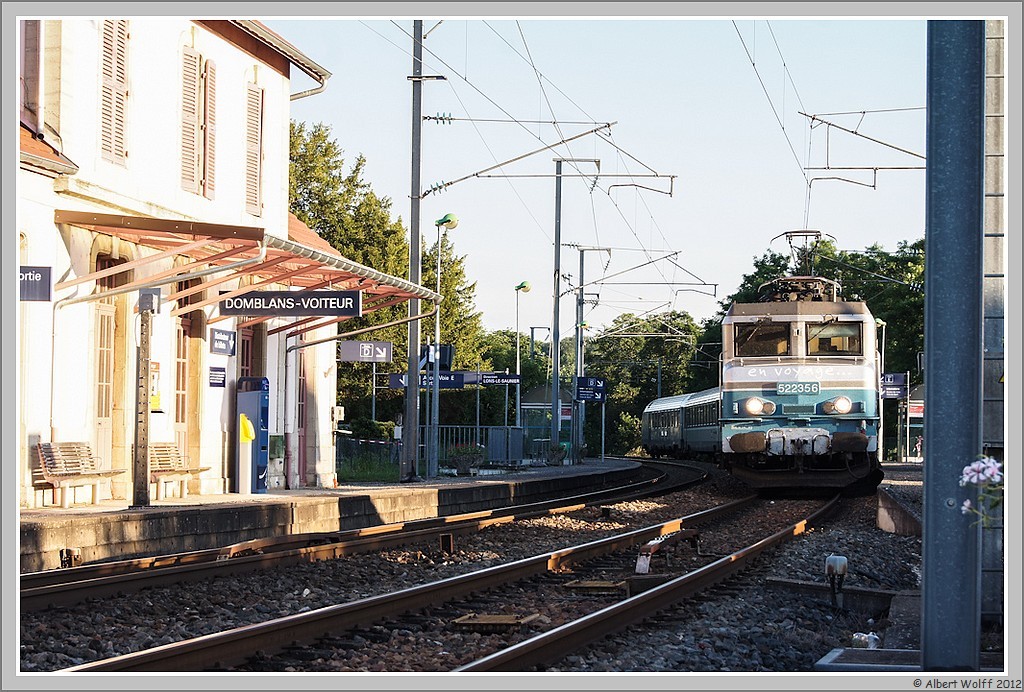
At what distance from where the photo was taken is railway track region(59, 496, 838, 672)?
8289 millimetres

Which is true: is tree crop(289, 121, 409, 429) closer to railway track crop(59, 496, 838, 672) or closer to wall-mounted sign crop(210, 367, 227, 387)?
wall-mounted sign crop(210, 367, 227, 387)

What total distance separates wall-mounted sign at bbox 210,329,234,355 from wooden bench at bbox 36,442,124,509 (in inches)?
157

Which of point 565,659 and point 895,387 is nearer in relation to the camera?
point 565,659

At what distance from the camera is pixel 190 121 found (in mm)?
22484

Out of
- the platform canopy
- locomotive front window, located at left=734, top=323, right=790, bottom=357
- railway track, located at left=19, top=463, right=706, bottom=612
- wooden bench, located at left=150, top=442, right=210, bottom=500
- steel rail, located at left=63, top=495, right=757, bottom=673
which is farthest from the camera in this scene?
locomotive front window, located at left=734, top=323, right=790, bottom=357

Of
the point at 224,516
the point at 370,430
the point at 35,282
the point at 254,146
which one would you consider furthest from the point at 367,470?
the point at 35,282

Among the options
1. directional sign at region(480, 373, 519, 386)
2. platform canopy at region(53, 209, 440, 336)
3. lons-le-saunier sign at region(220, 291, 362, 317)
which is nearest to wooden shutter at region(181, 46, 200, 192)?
platform canopy at region(53, 209, 440, 336)

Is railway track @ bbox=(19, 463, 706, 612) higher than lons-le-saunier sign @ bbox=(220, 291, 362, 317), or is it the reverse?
lons-le-saunier sign @ bbox=(220, 291, 362, 317)

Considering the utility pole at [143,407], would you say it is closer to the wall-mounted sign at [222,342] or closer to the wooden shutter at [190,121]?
the wall-mounted sign at [222,342]

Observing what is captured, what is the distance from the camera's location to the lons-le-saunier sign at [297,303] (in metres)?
18.8

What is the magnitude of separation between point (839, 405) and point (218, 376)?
1068 centimetres

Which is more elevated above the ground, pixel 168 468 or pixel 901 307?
pixel 901 307

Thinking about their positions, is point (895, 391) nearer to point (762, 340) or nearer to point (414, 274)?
point (762, 340)

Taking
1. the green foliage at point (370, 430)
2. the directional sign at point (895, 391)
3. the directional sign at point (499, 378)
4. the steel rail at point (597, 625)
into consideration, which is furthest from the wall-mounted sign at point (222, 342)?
the green foliage at point (370, 430)
